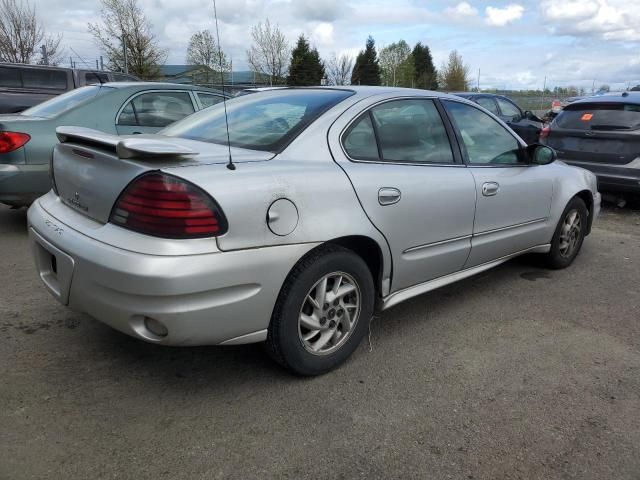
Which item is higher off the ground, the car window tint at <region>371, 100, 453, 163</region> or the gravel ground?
the car window tint at <region>371, 100, 453, 163</region>

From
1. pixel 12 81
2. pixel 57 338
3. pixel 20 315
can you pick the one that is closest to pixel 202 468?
pixel 57 338

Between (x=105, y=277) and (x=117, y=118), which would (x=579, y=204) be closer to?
(x=105, y=277)

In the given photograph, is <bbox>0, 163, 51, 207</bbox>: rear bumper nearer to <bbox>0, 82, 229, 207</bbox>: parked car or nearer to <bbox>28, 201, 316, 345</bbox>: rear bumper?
<bbox>0, 82, 229, 207</bbox>: parked car

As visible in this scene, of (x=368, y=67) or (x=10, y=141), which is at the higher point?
(x=368, y=67)

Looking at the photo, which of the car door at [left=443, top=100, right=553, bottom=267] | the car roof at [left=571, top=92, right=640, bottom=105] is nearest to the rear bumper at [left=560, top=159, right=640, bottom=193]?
the car roof at [left=571, top=92, right=640, bottom=105]

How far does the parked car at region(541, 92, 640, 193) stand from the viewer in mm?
6555

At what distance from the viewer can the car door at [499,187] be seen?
3.62 meters

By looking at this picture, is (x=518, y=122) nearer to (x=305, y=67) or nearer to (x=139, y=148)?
(x=139, y=148)

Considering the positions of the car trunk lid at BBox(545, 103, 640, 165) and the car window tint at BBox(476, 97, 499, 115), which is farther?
the car window tint at BBox(476, 97, 499, 115)

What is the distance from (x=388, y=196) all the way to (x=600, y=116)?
5.33 metres

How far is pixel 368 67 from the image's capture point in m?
42.5

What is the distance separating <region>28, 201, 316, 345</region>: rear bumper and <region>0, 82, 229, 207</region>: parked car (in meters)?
2.97

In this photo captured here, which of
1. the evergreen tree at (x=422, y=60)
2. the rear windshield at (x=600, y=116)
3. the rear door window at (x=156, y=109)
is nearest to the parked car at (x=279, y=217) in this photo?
the rear door window at (x=156, y=109)

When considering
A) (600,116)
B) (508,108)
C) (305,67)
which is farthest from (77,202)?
(305,67)
